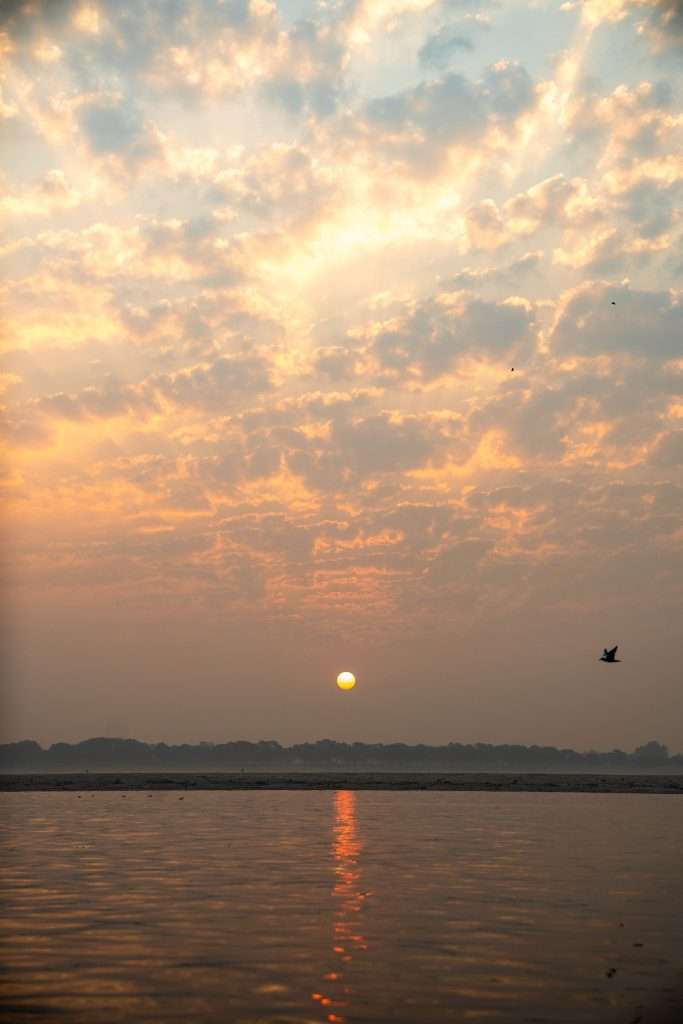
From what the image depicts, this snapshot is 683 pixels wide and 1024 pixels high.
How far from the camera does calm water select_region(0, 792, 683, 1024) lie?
2073cm

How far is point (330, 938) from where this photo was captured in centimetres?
2755

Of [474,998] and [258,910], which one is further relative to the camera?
[258,910]

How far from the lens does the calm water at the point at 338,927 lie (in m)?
20.7

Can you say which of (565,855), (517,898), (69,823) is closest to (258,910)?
(517,898)

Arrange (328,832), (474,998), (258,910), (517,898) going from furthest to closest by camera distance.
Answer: (328,832)
(517,898)
(258,910)
(474,998)

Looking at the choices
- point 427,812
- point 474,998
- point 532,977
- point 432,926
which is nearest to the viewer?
point 474,998

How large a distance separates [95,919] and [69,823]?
43.9m

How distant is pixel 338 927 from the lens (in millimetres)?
29297

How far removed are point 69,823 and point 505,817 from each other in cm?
3152

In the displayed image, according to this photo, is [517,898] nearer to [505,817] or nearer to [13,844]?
[13,844]

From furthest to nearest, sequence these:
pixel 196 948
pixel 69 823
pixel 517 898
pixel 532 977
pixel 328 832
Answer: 1. pixel 69 823
2. pixel 328 832
3. pixel 517 898
4. pixel 196 948
5. pixel 532 977

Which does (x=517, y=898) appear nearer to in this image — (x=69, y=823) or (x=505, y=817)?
(x=69, y=823)

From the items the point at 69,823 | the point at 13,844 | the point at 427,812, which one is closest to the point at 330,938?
the point at 13,844

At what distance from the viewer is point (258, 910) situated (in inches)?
1264
